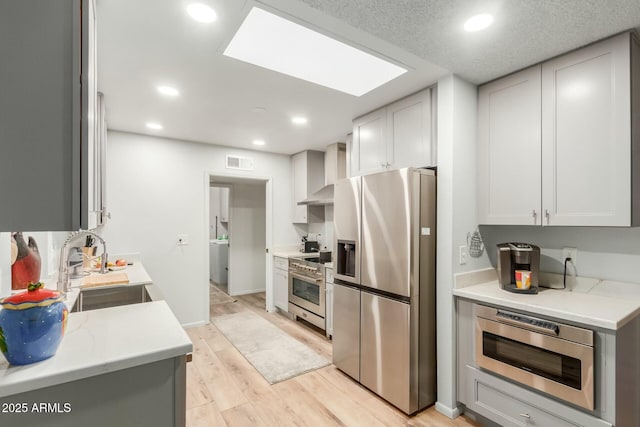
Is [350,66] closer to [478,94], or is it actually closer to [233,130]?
[478,94]

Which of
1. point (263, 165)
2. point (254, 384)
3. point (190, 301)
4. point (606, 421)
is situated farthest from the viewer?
point (263, 165)

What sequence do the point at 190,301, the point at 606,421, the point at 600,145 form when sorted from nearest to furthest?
the point at 606,421 < the point at 600,145 < the point at 190,301

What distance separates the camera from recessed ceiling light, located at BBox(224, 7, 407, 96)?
5.84 feet

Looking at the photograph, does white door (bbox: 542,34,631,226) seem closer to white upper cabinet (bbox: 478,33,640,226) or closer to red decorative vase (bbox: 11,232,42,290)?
white upper cabinet (bbox: 478,33,640,226)

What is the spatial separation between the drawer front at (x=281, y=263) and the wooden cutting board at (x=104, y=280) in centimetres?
204

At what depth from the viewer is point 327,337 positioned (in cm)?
358

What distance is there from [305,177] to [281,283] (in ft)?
5.19

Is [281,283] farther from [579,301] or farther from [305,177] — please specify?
[579,301]

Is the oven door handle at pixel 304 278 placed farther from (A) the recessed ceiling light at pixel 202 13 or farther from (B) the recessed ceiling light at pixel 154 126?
(A) the recessed ceiling light at pixel 202 13

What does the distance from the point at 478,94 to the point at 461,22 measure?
0.92 metres

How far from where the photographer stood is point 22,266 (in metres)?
1.73

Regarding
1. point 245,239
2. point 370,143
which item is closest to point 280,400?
point 370,143

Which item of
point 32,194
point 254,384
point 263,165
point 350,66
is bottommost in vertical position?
point 254,384

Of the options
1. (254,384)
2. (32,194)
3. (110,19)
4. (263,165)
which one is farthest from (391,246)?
(263,165)
